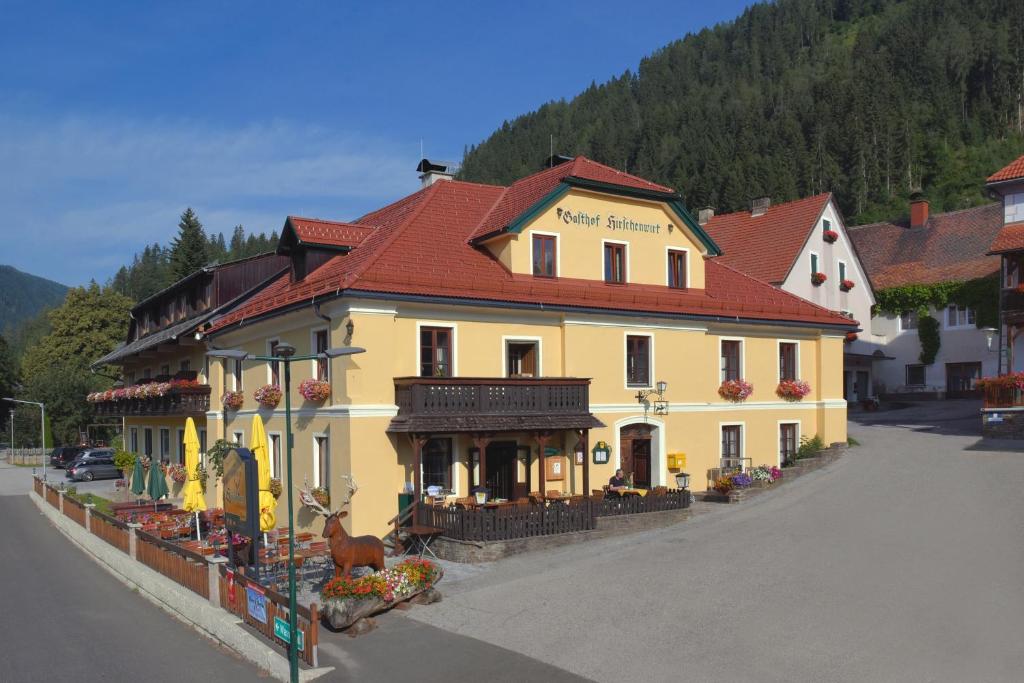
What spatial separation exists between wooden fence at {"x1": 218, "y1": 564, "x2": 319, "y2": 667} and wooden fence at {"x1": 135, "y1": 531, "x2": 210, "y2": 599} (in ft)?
1.97

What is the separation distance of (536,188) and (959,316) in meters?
29.9

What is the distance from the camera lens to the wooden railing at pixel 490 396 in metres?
21.5

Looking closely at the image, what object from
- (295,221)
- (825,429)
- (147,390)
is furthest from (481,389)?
(147,390)

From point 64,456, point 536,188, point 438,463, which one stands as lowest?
point 64,456

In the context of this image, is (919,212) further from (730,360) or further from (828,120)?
(828,120)

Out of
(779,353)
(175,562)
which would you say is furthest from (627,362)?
(175,562)

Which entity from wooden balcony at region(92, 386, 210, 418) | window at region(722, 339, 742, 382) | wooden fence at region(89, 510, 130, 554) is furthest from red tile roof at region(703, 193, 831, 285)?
wooden fence at region(89, 510, 130, 554)

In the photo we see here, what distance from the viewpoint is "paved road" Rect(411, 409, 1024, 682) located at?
12672mm

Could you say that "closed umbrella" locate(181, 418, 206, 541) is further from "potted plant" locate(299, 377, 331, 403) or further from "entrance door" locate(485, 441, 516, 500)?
"entrance door" locate(485, 441, 516, 500)

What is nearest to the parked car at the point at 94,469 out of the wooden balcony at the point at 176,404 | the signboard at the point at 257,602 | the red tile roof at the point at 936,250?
the wooden balcony at the point at 176,404

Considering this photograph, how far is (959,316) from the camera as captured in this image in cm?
4644

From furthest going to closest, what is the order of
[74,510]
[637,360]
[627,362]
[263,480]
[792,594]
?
[74,510]
[637,360]
[627,362]
[263,480]
[792,594]

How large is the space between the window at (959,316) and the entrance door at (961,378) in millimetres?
2014

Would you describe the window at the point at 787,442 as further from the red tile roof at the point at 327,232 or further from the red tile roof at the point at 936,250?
the red tile roof at the point at 936,250
